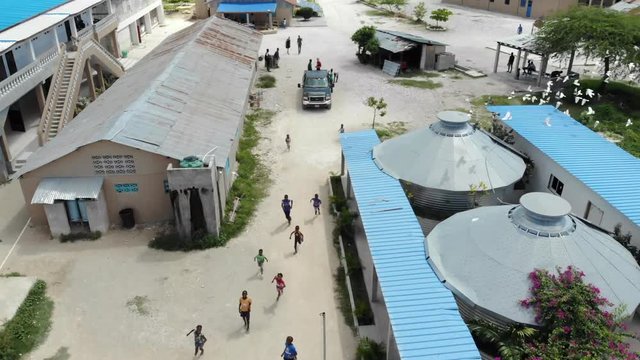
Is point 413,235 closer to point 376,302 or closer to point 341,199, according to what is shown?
point 376,302

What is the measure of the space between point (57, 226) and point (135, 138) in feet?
15.7

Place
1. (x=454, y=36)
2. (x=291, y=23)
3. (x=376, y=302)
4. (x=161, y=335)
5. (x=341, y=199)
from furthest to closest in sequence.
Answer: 1. (x=291, y=23)
2. (x=454, y=36)
3. (x=341, y=199)
4. (x=376, y=302)
5. (x=161, y=335)

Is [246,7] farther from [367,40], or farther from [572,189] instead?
[572,189]

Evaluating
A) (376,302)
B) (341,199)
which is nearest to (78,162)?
(341,199)

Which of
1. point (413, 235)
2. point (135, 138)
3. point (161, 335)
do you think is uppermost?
point (135, 138)

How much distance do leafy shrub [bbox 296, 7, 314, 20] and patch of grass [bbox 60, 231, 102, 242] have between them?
161ft

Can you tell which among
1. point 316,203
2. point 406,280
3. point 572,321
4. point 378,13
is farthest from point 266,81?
point 378,13

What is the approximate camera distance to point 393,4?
71062 mm

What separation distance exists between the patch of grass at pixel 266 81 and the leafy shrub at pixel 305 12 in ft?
81.1

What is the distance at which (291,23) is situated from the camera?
2443 inches

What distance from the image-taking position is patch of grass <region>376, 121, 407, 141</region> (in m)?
31.6

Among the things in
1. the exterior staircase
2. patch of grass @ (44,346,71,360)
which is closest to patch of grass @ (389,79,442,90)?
the exterior staircase

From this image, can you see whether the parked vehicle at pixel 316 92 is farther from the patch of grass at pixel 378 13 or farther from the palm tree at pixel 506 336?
the patch of grass at pixel 378 13

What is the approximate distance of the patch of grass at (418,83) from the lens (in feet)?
133
